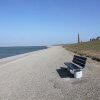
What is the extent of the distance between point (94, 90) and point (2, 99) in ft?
10.0

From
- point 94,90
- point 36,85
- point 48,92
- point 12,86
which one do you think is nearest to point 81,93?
point 94,90

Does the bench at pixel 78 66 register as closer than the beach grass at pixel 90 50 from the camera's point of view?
Yes

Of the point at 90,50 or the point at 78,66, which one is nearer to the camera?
the point at 78,66

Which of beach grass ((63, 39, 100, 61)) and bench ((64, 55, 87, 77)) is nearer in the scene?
bench ((64, 55, 87, 77))

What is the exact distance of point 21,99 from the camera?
22.8 feet

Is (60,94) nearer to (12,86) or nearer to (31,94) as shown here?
(31,94)

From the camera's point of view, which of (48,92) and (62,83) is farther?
(62,83)

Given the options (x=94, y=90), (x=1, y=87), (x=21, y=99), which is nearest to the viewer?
(x=21, y=99)

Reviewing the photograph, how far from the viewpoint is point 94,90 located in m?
7.46

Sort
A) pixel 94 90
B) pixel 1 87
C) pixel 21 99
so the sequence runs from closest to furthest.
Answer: pixel 21 99 < pixel 94 90 < pixel 1 87

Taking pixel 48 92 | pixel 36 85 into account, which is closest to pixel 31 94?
pixel 48 92

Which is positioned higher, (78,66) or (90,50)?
(78,66)

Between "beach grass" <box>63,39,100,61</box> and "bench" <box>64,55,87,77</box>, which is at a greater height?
"bench" <box>64,55,87,77</box>

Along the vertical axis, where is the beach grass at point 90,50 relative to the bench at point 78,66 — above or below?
below
